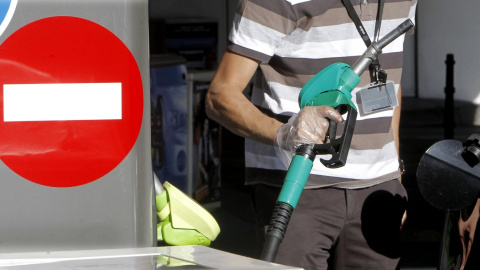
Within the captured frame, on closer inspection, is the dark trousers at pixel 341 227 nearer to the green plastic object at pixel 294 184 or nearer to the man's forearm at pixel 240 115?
the man's forearm at pixel 240 115

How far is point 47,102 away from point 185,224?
56cm

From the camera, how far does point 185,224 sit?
223cm

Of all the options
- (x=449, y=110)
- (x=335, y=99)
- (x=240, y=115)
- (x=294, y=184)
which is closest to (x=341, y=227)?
(x=240, y=115)

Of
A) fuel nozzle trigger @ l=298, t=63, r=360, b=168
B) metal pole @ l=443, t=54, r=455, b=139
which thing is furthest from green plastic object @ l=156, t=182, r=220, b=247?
metal pole @ l=443, t=54, r=455, b=139

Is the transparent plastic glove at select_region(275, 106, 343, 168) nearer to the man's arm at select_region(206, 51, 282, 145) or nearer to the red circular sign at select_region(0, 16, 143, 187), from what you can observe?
the man's arm at select_region(206, 51, 282, 145)

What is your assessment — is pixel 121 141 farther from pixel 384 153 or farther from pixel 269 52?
pixel 384 153

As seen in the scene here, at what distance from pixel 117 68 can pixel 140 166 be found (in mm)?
206

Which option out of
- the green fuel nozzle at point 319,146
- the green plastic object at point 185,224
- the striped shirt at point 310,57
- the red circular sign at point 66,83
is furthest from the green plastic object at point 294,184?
the striped shirt at point 310,57

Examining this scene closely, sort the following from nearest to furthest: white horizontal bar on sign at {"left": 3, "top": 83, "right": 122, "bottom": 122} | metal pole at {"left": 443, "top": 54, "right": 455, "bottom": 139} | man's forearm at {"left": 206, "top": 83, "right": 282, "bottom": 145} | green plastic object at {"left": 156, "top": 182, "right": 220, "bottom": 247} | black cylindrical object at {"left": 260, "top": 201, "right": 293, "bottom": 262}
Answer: white horizontal bar on sign at {"left": 3, "top": 83, "right": 122, "bottom": 122}, black cylindrical object at {"left": 260, "top": 201, "right": 293, "bottom": 262}, green plastic object at {"left": 156, "top": 182, "right": 220, "bottom": 247}, man's forearm at {"left": 206, "top": 83, "right": 282, "bottom": 145}, metal pole at {"left": 443, "top": 54, "right": 455, "bottom": 139}

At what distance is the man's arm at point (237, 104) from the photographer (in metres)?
2.56

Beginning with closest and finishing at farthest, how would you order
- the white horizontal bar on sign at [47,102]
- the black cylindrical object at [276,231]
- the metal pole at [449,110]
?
1. the white horizontal bar on sign at [47,102]
2. the black cylindrical object at [276,231]
3. the metal pole at [449,110]

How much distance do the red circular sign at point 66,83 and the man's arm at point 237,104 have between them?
0.73 meters

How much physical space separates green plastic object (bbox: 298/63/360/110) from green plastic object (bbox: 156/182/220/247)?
39 cm

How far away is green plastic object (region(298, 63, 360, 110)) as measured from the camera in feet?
7.35
